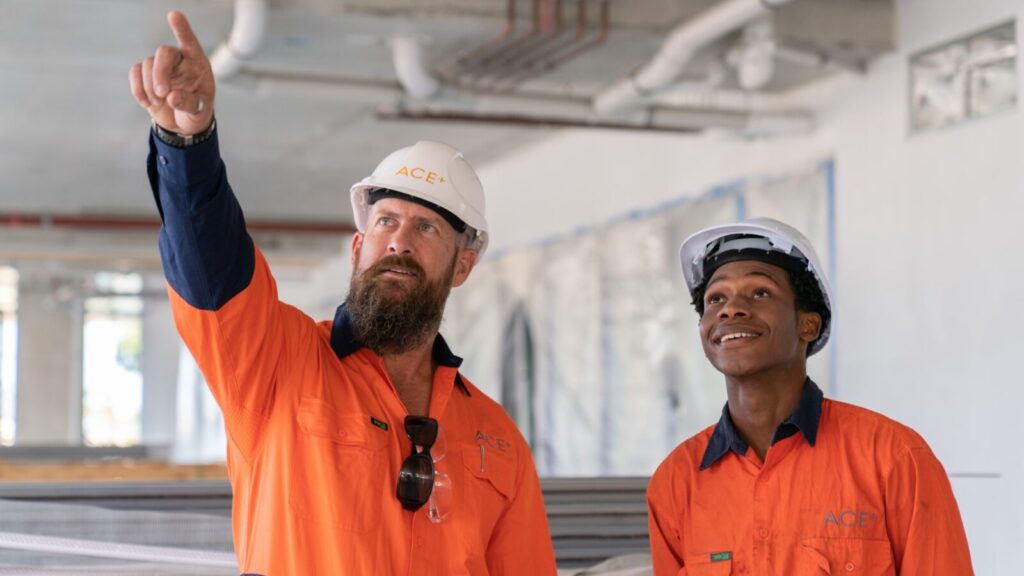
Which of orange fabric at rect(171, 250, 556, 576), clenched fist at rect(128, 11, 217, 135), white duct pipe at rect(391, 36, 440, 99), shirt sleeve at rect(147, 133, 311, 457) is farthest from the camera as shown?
white duct pipe at rect(391, 36, 440, 99)

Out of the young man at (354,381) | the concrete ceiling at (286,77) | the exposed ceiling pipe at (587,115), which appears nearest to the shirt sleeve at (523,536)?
the young man at (354,381)

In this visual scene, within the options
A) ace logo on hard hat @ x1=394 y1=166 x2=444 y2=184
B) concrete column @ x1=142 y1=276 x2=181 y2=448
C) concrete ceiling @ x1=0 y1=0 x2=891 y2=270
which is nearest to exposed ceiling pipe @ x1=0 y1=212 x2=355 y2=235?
concrete ceiling @ x1=0 y1=0 x2=891 y2=270

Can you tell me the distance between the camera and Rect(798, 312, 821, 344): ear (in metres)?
2.30

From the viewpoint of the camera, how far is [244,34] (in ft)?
17.0

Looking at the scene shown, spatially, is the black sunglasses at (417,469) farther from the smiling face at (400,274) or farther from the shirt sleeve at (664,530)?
the shirt sleeve at (664,530)

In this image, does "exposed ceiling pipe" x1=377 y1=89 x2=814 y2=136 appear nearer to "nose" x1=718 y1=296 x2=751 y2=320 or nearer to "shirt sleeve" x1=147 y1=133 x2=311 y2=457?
"nose" x1=718 y1=296 x2=751 y2=320

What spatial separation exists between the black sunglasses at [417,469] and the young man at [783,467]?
46 cm

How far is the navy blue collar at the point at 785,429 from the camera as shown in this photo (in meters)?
2.15

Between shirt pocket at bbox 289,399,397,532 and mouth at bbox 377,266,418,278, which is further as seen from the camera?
mouth at bbox 377,266,418,278

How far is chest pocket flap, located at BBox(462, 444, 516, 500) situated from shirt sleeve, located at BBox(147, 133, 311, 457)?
0.39m

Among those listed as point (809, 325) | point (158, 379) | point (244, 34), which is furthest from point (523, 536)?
point (158, 379)

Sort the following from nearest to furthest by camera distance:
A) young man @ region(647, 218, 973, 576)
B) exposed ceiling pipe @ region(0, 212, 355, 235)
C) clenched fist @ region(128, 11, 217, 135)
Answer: clenched fist @ region(128, 11, 217, 135) → young man @ region(647, 218, 973, 576) → exposed ceiling pipe @ region(0, 212, 355, 235)

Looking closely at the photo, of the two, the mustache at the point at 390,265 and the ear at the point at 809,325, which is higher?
the mustache at the point at 390,265

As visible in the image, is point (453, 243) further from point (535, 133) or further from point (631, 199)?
point (535, 133)
